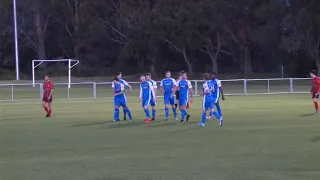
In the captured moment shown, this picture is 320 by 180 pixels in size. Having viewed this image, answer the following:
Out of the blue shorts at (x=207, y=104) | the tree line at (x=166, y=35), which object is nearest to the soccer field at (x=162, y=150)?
the blue shorts at (x=207, y=104)

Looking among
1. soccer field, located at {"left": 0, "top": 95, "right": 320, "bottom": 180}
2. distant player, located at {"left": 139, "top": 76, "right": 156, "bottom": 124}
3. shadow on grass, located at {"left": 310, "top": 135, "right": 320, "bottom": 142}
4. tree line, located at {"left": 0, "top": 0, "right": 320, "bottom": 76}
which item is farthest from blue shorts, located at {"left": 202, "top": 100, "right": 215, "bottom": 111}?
tree line, located at {"left": 0, "top": 0, "right": 320, "bottom": 76}

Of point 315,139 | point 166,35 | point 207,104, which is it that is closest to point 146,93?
point 207,104

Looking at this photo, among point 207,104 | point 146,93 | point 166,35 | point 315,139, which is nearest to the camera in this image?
point 315,139

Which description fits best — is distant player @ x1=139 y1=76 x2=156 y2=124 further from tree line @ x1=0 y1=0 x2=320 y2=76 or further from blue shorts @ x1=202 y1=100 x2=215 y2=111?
tree line @ x1=0 y1=0 x2=320 y2=76

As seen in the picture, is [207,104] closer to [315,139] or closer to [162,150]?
[315,139]

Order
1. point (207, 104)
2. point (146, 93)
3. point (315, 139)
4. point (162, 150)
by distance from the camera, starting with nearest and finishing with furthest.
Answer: point (162, 150), point (315, 139), point (207, 104), point (146, 93)

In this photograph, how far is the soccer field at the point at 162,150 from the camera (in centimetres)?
1048

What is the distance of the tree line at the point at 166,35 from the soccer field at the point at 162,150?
39.8 metres

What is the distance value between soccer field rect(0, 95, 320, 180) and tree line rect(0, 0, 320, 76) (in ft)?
131

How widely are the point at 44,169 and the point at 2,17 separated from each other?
7858 centimetres

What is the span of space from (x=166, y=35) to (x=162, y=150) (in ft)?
182

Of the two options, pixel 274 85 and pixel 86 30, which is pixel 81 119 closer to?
pixel 274 85

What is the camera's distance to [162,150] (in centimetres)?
1348

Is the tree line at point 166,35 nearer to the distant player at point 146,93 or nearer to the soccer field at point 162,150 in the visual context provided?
the distant player at point 146,93
